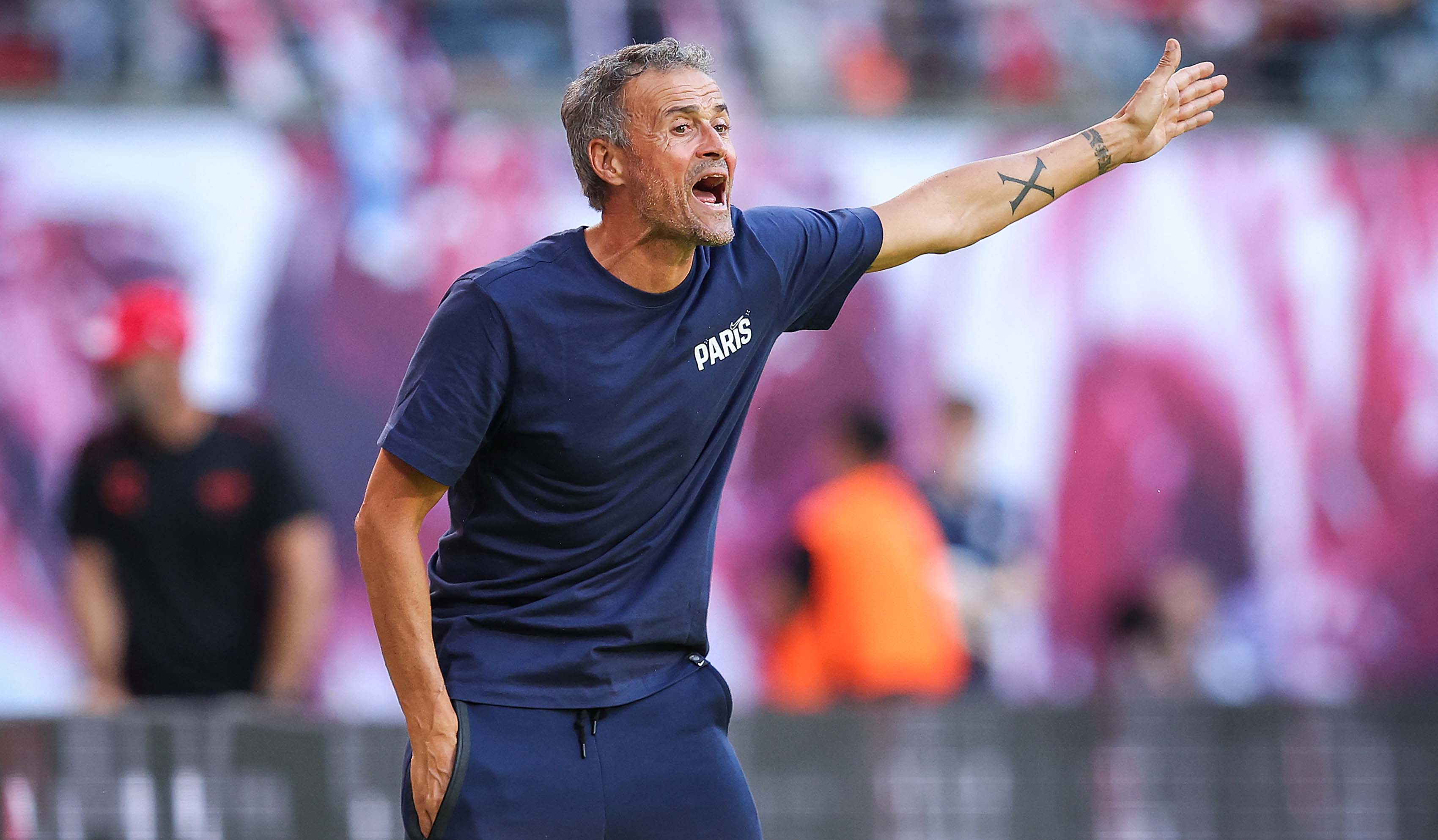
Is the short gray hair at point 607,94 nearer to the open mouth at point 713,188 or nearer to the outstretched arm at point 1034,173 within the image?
the open mouth at point 713,188

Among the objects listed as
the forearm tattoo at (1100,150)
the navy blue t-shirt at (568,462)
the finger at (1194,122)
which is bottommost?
the navy blue t-shirt at (568,462)

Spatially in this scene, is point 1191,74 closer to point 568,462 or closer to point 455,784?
point 568,462

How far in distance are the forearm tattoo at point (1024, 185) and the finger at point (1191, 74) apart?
1.37ft

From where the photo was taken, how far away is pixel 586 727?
299 cm

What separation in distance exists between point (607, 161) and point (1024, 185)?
1.04 meters

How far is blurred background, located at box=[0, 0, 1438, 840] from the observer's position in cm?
829

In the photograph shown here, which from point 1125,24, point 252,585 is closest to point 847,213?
point 252,585

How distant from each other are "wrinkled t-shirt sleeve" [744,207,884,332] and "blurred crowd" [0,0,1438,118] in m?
5.60

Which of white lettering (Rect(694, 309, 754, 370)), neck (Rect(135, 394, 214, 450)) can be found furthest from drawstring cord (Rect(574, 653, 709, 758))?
neck (Rect(135, 394, 214, 450))

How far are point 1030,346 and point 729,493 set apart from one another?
6.62 ft

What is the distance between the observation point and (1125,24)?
9461 mm

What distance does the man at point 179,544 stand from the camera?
18.5ft

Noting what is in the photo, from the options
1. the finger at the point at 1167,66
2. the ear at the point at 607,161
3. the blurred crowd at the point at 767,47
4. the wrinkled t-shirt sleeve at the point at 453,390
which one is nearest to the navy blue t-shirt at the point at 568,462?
the wrinkled t-shirt sleeve at the point at 453,390

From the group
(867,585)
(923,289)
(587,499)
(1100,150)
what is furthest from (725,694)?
(923,289)
